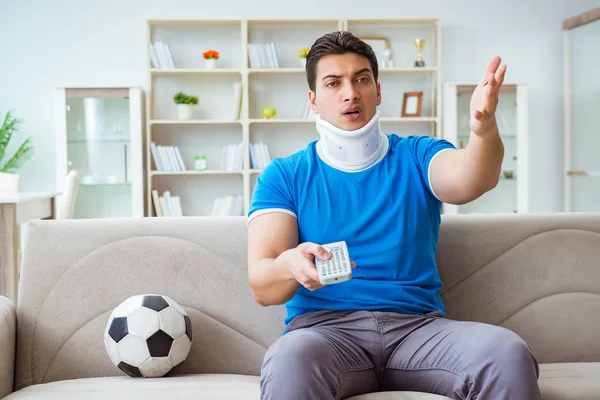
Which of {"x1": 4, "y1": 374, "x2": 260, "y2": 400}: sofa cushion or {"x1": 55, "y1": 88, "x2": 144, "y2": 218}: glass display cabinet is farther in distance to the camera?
{"x1": 55, "y1": 88, "x2": 144, "y2": 218}: glass display cabinet

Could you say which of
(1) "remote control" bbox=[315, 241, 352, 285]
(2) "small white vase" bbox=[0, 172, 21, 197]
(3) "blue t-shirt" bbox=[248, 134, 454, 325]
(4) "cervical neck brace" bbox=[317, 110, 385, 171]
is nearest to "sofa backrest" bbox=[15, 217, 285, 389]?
(3) "blue t-shirt" bbox=[248, 134, 454, 325]

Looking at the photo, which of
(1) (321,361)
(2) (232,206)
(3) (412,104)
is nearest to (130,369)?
(1) (321,361)

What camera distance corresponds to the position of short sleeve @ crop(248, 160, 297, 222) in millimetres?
1628

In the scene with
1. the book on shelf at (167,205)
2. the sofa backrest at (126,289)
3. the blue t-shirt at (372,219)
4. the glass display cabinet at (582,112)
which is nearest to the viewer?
the blue t-shirt at (372,219)

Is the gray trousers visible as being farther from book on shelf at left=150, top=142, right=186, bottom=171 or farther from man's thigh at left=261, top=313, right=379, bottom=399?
book on shelf at left=150, top=142, right=186, bottom=171

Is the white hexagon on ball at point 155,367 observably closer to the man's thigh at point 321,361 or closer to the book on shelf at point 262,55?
the man's thigh at point 321,361

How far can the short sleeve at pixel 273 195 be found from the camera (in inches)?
64.1

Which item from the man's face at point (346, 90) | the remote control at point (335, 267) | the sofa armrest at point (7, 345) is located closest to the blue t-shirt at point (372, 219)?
the man's face at point (346, 90)

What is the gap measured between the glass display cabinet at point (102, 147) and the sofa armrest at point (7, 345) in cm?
350

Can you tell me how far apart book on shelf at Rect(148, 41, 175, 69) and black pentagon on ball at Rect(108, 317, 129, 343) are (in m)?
4.00

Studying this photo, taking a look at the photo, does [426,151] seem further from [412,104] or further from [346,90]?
[412,104]

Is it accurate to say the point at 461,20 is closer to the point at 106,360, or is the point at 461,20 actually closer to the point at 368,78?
the point at 368,78

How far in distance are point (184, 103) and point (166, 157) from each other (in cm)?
45

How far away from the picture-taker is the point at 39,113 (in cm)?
549
